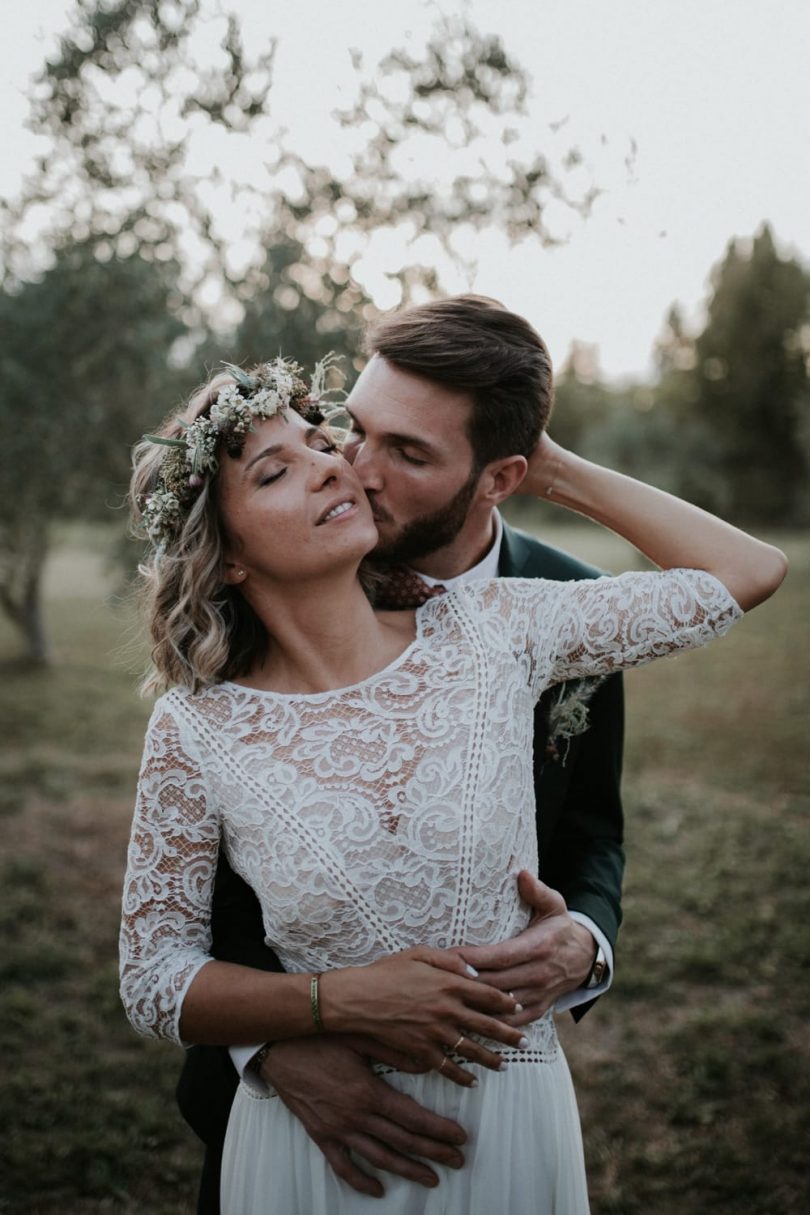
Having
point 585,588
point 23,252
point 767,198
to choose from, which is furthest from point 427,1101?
point 767,198

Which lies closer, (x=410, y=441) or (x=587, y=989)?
(x=587, y=989)

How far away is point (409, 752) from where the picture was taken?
215cm

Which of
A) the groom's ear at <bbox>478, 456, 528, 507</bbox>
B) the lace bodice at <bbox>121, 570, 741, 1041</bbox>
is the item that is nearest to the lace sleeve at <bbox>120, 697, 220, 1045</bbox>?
the lace bodice at <bbox>121, 570, 741, 1041</bbox>

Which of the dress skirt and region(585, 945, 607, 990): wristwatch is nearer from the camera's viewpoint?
the dress skirt

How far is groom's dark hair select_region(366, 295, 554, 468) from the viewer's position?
272 centimetres

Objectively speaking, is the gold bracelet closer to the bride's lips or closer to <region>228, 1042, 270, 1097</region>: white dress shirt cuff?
<region>228, 1042, 270, 1097</region>: white dress shirt cuff

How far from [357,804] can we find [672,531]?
3.27ft

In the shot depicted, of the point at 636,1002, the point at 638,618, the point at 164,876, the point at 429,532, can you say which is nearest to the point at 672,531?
the point at 638,618

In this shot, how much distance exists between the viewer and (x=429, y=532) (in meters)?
2.78

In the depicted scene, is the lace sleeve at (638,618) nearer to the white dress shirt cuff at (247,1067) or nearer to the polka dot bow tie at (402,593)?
the polka dot bow tie at (402,593)

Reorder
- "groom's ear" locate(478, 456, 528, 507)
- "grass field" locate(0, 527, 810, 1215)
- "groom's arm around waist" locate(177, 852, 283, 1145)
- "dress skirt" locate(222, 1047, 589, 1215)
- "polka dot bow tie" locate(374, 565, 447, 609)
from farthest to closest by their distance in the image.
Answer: "grass field" locate(0, 527, 810, 1215) → "groom's ear" locate(478, 456, 528, 507) → "polka dot bow tie" locate(374, 565, 447, 609) → "groom's arm around waist" locate(177, 852, 283, 1145) → "dress skirt" locate(222, 1047, 589, 1215)

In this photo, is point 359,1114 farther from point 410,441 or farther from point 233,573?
point 410,441

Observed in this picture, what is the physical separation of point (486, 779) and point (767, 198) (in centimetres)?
511

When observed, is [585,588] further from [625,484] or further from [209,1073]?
[209,1073]
